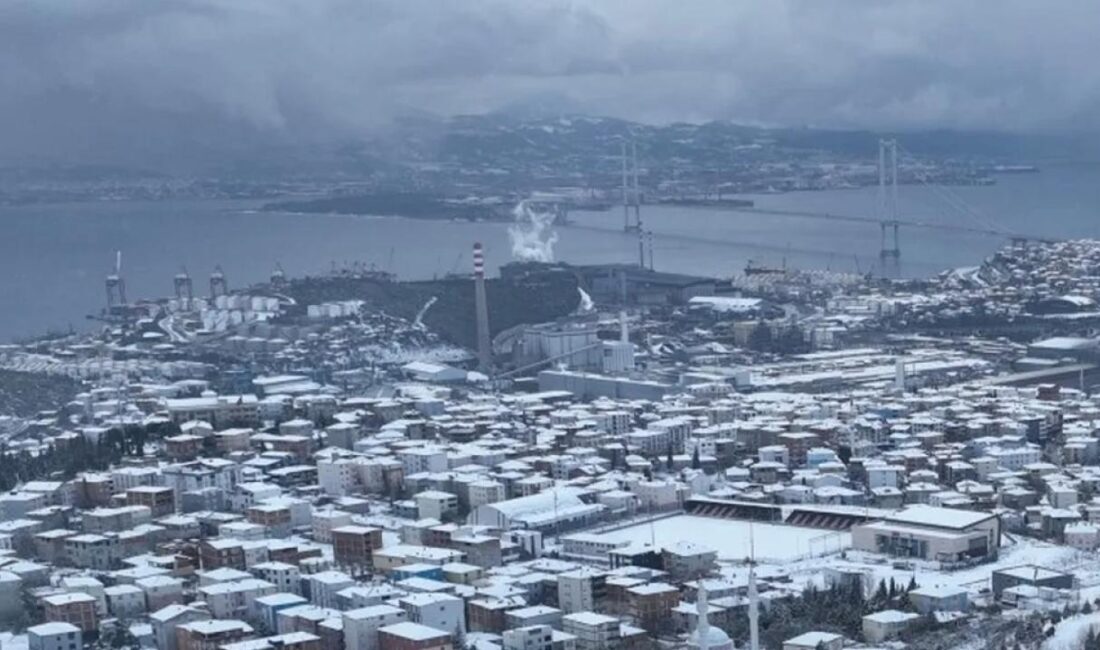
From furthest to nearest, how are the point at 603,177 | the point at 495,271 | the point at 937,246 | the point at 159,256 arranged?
the point at 603,177
the point at 159,256
the point at 937,246
the point at 495,271

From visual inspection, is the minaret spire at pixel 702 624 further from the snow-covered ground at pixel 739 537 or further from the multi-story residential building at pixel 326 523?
the multi-story residential building at pixel 326 523

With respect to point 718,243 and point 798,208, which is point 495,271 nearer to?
point 718,243

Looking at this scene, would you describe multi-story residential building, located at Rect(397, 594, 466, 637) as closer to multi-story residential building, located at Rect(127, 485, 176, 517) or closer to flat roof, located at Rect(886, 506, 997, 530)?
flat roof, located at Rect(886, 506, 997, 530)

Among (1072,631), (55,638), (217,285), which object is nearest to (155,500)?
(55,638)

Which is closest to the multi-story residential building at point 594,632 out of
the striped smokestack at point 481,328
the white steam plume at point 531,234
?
the striped smokestack at point 481,328

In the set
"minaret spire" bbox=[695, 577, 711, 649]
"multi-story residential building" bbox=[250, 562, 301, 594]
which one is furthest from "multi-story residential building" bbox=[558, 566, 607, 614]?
"multi-story residential building" bbox=[250, 562, 301, 594]

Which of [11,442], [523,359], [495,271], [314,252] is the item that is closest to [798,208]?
[314,252]
